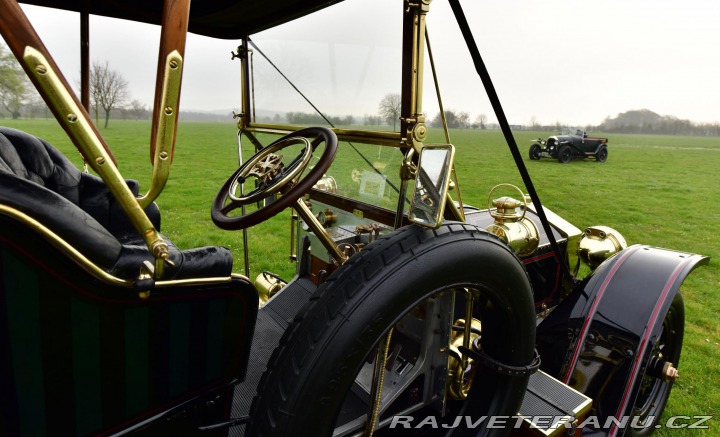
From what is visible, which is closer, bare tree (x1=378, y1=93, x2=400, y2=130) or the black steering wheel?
the black steering wheel

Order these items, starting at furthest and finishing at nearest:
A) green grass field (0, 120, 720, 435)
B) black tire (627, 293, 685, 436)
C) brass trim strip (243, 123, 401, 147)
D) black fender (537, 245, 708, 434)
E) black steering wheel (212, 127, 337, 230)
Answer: green grass field (0, 120, 720, 435)
black tire (627, 293, 685, 436)
black fender (537, 245, 708, 434)
brass trim strip (243, 123, 401, 147)
black steering wheel (212, 127, 337, 230)

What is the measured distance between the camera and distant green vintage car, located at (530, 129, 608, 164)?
63.2ft

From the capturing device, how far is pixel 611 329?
1.89 meters

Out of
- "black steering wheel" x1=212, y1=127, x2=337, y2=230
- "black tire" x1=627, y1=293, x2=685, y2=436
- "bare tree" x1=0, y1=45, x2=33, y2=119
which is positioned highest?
"bare tree" x1=0, y1=45, x2=33, y2=119

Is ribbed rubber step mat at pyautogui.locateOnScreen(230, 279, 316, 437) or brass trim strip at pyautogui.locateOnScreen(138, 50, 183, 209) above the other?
brass trim strip at pyautogui.locateOnScreen(138, 50, 183, 209)

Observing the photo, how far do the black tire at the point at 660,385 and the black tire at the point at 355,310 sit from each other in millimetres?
1497

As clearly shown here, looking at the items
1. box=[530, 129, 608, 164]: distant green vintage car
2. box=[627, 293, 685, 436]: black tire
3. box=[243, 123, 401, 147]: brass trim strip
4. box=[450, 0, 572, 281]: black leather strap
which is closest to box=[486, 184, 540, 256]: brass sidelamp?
box=[450, 0, 572, 281]: black leather strap

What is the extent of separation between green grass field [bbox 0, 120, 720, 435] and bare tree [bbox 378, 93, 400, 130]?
0.53ft

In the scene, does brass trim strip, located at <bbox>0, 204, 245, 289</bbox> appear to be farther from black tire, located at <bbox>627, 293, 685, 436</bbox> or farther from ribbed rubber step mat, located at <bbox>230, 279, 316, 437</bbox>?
black tire, located at <bbox>627, 293, 685, 436</bbox>

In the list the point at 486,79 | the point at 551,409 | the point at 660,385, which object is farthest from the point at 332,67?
the point at 660,385

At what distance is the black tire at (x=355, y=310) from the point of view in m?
1.09

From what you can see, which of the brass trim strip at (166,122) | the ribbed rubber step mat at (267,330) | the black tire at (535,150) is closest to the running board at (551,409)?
the ribbed rubber step mat at (267,330)

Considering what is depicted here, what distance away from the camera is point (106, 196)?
8.41ft

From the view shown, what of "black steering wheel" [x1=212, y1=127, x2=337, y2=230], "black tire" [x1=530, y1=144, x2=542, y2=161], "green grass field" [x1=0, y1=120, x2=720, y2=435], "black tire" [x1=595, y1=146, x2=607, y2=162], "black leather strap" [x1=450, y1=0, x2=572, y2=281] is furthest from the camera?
"black tire" [x1=595, y1=146, x2=607, y2=162]
